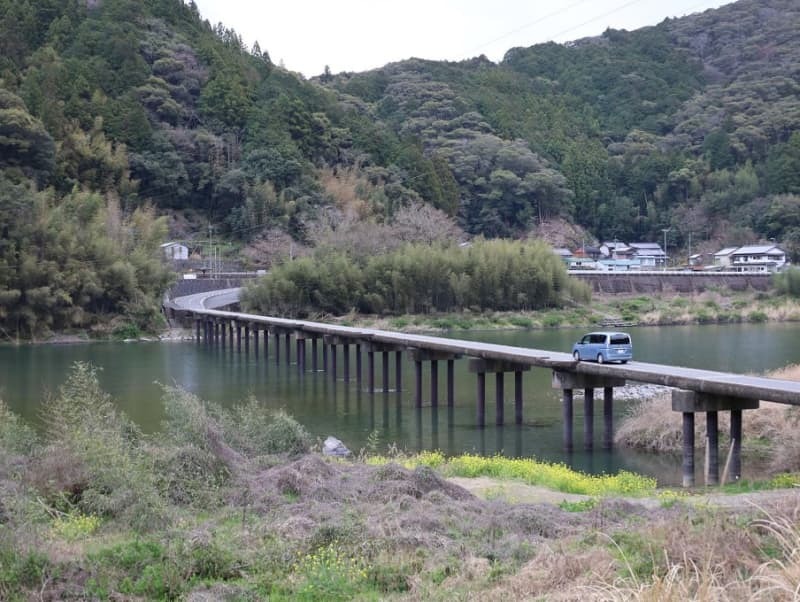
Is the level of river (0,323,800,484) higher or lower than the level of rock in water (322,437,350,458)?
lower

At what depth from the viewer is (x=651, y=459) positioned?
18.0m

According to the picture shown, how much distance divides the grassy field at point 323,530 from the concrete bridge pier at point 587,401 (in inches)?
197

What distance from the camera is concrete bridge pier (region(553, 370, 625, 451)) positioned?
1884 centimetres

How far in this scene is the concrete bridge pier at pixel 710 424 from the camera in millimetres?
14914

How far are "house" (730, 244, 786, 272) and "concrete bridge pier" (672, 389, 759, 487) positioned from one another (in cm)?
6907

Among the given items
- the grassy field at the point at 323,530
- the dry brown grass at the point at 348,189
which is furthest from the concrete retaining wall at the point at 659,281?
the grassy field at the point at 323,530

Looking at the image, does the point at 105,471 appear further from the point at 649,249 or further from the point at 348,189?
the point at 649,249

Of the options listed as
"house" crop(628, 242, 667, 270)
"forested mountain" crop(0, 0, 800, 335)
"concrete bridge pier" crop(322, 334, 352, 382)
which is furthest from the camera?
"house" crop(628, 242, 667, 270)

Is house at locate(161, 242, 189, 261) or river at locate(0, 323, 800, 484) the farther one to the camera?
house at locate(161, 242, 189, 261)

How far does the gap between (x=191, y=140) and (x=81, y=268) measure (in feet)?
114

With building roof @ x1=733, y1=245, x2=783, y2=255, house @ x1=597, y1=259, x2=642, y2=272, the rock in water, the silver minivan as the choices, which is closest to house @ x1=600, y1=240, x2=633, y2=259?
house @ x1=597, y1=259, x2=642, y2=272

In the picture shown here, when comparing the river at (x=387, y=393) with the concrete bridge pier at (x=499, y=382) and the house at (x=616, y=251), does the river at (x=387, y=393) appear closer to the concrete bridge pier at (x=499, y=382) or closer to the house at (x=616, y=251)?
the concrete bridge pier at (x=499, y=382)

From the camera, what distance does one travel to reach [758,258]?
273ft

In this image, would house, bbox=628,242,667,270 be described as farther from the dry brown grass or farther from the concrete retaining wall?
the dry brown grass
